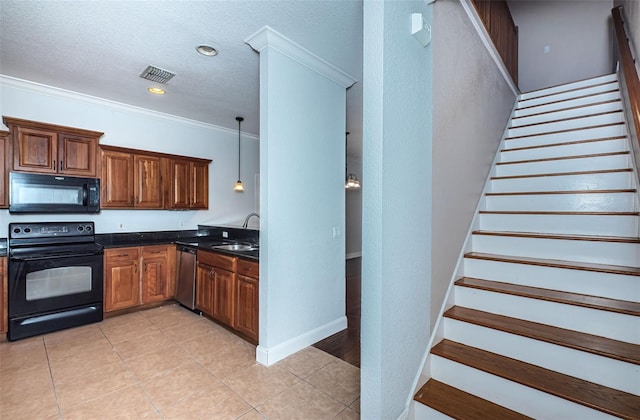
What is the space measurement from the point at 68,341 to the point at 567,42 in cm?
836

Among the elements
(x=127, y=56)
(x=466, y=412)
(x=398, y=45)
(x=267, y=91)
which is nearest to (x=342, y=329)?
(x=466, y=412)

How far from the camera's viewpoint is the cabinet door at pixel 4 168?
297 centimetres

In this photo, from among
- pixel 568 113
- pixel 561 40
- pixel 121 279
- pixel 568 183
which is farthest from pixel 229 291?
pixel 561 40

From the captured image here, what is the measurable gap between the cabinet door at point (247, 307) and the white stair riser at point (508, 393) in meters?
1.58

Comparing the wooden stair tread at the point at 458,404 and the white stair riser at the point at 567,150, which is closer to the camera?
the wooden stair tread at the point at 458,404

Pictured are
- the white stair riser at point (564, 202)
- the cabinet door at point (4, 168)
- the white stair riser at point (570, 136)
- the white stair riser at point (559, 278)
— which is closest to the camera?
the white stair riser at point (559, 278)

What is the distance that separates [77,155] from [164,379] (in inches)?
114

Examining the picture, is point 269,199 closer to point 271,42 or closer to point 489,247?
point 271,42

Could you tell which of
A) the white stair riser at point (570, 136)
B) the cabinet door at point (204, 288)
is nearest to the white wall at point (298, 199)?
the cabinet door at point (204, 288)

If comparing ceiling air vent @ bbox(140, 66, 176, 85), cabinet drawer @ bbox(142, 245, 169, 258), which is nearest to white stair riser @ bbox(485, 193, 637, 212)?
ceiling air vent @ bbox(140, 66, 176, 85)

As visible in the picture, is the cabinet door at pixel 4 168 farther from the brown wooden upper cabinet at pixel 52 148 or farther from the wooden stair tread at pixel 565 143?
the wooden stair tread at pixel 565 143

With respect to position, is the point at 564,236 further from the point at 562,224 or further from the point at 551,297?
the point at 551,297

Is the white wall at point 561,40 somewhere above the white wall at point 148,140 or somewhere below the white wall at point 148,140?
above

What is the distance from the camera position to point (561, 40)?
500 centimetres
